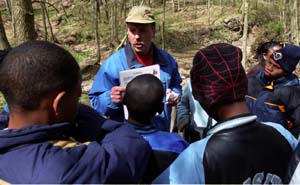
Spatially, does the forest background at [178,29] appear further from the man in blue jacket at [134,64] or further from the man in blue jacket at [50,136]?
the man in blue jacket at [50,136]

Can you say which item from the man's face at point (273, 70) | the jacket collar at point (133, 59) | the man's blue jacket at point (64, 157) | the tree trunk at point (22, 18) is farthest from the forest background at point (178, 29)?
the man's blue jacket at point (64, 157)

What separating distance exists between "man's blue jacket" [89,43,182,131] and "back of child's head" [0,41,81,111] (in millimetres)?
1333

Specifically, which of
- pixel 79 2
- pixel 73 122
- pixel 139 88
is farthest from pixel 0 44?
pixel 79 2

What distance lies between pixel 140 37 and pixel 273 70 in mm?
1160

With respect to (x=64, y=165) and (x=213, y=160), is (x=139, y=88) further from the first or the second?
(x=64, y=165)

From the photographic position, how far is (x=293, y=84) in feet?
10.1

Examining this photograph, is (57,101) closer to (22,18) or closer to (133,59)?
(133,59)

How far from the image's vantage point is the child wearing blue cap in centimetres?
298

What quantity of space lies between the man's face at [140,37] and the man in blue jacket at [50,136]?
1.50m

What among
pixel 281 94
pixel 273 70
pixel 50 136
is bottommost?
pixel 281 94

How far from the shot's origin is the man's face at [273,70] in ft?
10.2

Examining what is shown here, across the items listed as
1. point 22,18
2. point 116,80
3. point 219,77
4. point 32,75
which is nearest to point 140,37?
point 116,80

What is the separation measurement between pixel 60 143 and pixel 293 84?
7.55ft

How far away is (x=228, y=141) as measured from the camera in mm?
1504
